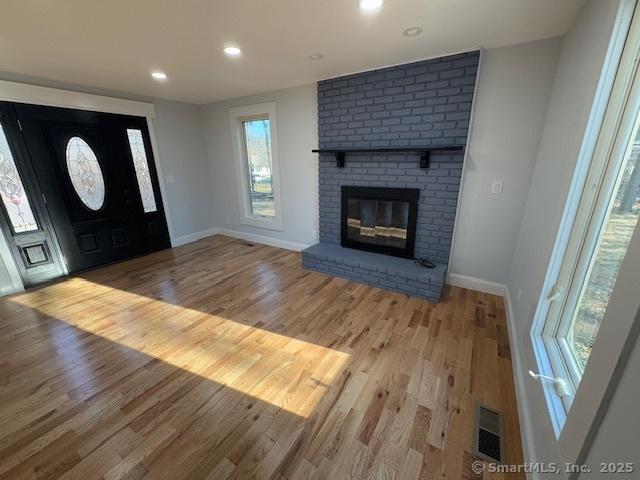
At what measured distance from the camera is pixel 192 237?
183 inches

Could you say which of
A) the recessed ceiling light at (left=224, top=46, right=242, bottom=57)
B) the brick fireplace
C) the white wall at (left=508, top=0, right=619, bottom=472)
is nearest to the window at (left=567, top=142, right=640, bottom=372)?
the white wall at (left=508, top=0, right=619, bottom=472)

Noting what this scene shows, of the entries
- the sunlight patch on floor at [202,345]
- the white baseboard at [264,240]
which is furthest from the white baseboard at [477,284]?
the white baseboard at [264,240]

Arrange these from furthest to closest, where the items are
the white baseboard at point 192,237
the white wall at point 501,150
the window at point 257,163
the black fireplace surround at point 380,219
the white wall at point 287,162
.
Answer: the white baseboard at point 192,237 → the window at point 257,163 → the white wall at point 287,162 → the black fireplace surround at point 380,219 → the white wall at point 501,150

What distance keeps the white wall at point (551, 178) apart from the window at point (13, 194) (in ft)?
15.8

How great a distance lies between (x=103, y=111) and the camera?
10.8 ft

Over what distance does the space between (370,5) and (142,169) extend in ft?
12.4

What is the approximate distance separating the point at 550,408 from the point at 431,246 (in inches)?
76.4

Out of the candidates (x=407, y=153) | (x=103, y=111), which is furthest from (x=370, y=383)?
(x=103, y=111)

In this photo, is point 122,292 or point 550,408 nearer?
point 550,408

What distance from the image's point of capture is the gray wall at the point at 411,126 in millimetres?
2451

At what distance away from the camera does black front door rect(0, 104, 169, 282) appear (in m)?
2.95

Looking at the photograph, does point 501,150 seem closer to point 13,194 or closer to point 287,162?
point 287,162

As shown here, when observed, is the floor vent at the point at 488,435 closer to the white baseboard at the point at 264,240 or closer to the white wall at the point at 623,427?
the white wall at the point at 623,427

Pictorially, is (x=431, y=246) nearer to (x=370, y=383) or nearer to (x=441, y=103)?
(x=441, y=103)
